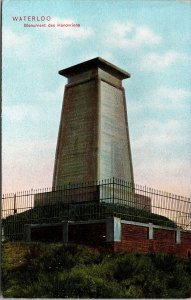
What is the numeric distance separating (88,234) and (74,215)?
1.58 metres

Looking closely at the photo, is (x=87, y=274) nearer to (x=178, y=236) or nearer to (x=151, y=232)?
(x=151, y=232)

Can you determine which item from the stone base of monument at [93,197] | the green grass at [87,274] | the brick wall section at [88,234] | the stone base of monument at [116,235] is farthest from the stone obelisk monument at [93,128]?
the green grass at [87,274]

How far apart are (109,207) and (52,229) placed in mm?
2065

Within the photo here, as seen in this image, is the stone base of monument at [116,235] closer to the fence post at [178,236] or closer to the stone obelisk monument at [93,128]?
the fence post at [178,236]

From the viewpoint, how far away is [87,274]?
12008 mm

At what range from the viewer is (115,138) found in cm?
1917

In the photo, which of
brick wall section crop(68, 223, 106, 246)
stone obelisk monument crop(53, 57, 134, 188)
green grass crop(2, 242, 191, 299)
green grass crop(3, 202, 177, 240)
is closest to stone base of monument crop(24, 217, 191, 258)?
brick wall section crop(68, 223, 106, 246)

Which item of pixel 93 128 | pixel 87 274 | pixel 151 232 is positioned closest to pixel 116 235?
pixel 151 232

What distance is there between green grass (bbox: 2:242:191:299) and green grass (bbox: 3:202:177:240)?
6.78 feet

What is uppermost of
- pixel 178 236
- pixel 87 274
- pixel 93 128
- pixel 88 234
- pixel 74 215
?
pixel 93 128

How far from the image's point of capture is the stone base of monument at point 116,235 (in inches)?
584

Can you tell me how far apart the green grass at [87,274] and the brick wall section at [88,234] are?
0.72 meters

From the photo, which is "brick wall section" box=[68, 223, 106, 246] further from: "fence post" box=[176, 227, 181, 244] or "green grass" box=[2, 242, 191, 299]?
"fence post" box=[176, 227, 181, 244]

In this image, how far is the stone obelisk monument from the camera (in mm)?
18500
